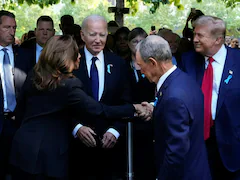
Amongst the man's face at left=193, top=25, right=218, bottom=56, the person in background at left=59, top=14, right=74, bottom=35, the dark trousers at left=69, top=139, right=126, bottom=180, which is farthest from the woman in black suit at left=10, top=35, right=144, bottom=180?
the person in background at left=59, top=14, right=74, bottom=35

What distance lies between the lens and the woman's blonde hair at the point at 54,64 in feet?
12.2

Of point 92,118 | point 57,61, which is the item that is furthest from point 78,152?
point 57,61

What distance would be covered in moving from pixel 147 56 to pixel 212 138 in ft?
4.48

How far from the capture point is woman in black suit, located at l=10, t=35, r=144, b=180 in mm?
3760

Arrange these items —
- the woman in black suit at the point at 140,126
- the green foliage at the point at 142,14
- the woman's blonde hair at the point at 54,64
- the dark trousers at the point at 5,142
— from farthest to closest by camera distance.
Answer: the green foliage at the point at 142,14
the woman in black suit at the point at 140,126
the dark trousers at the point at 5,142
the woman's blonde hair at the point at 54,64

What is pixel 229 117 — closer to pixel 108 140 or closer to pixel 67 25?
pixel 108 140

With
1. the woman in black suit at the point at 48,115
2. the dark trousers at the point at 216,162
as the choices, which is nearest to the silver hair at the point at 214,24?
the dark trousers at the point at 216,162

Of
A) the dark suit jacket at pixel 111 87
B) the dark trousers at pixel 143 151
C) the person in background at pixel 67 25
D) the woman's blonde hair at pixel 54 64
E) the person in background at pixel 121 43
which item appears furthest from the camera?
the person in background at pixel 67 25

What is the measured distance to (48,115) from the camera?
3781 mm

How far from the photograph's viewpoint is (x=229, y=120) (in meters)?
4.18

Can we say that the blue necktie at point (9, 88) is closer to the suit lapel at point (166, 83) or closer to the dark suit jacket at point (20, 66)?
the dark suit jacket at point (20, 66)

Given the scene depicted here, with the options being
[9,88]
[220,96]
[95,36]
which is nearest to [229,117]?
[220,96]

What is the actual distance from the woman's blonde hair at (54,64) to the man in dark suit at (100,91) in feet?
2.80

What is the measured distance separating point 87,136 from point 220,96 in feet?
4.27
